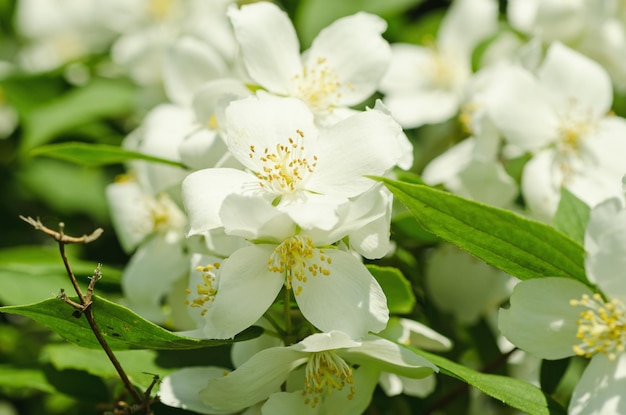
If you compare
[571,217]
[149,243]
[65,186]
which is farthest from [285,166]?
[65,186]

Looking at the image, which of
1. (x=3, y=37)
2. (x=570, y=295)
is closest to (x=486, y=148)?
(x=570, y=295)

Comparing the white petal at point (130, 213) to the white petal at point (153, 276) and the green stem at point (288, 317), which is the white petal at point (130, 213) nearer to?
the white petal at point (153, 276)

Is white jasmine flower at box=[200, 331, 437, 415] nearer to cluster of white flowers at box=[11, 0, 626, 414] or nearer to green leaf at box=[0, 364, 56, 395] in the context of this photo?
cluster of white flowers at box=[11, 0, 626, 414]

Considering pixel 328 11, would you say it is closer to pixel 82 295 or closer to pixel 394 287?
pixel 394 287

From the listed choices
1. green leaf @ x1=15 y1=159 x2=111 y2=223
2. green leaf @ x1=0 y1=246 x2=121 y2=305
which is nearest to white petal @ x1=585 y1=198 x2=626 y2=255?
green leaf @ x1=0 y1=246 x2=121 y2=305

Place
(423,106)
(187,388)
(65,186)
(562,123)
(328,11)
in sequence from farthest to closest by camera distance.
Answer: (65,186)
(328,11)
(423,106)
(562,123)
(187,388)

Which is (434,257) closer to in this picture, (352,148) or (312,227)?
(352,148)

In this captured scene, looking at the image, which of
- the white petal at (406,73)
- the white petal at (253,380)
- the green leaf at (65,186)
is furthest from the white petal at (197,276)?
the green leaf at (65,186)
